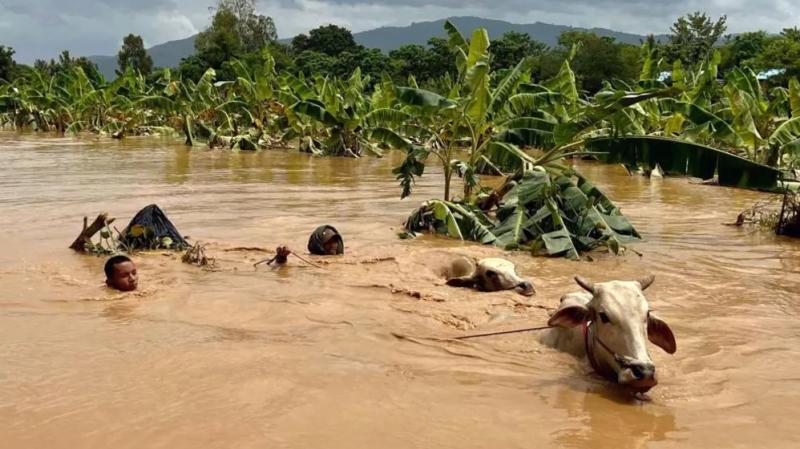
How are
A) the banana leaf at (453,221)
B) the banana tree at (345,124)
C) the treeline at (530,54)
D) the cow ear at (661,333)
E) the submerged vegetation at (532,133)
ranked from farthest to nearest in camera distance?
the treeline at (530,54), the banana tree at (345,124), the banana leaf at (453,221), the submerged vegetation at (532,133), the cow ear at (661,333)

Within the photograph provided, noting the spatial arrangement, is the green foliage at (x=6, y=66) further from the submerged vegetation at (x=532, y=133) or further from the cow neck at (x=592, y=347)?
the cow neck at (x=592, y=347)

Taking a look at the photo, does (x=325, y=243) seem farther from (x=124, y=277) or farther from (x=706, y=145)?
(x=706, y=145)

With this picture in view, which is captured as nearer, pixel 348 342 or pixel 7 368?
pixel 7 368

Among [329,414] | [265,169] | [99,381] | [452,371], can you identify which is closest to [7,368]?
[99,381]

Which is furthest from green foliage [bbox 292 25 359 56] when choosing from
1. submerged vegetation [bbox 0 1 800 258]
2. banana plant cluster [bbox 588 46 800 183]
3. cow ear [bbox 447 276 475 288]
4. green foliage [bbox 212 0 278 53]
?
cow ear [bbox 447 276 475 288]

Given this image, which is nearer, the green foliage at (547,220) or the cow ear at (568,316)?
the cow ear at (568,316)

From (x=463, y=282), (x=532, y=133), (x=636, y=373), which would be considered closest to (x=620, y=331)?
(x=636, y=373)

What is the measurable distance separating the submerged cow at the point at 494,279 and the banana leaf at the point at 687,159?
2.69 meters

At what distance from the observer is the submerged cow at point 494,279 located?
270 inches

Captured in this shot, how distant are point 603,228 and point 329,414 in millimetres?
5872

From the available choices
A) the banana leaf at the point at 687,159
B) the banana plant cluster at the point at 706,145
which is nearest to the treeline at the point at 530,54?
the banana plant cluster at the point at 706,145

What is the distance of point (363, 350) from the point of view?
5121 mm

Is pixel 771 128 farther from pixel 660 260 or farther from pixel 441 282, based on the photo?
pixel 441 282

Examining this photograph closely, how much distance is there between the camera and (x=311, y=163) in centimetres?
2081
